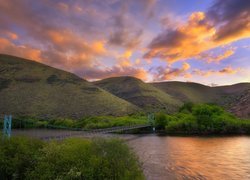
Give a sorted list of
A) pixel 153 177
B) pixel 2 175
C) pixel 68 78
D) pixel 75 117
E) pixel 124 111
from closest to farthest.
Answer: pixel 2 175, pixel 153 177, pixel 75 117, pixel 124 111, pixel 68 78

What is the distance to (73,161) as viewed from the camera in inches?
831

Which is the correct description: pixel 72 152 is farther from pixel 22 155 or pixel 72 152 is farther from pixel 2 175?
pixel 2 175

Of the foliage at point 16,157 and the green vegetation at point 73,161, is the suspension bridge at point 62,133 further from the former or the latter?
the green vegetation at point 73,161

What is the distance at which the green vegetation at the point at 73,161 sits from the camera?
1984 cm

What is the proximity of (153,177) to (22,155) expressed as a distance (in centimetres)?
1356

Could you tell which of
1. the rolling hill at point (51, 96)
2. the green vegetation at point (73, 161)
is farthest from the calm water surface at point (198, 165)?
the rolling hill at point (51, 96)

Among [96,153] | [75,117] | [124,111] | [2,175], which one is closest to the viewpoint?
[96,153]

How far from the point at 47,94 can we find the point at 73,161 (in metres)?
126

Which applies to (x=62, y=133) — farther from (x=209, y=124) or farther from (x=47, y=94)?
(x=47, y=94)

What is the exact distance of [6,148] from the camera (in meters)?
25.5

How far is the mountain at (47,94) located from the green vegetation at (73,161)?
315ft

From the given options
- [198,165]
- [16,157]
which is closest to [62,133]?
[198,165]

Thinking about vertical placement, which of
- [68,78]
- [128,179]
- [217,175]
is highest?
[68,78]

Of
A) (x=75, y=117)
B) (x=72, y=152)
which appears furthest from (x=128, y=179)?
(x=75, y=117)
